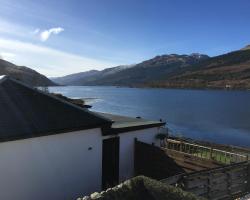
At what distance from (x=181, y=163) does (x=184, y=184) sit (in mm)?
3737

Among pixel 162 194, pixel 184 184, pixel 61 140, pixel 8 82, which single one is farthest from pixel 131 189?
pixel 8 82

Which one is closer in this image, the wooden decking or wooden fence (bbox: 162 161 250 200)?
wooden fence (bbox: 162 161 250 200)

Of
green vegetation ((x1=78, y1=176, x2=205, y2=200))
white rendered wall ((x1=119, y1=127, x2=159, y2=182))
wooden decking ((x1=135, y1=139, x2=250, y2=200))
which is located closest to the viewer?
green vegetation ((x1=78, y1=176, x2=205, y2=200))

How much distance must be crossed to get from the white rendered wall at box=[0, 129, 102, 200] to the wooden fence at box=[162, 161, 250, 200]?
177 inches

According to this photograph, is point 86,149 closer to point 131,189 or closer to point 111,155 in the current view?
point 111,155

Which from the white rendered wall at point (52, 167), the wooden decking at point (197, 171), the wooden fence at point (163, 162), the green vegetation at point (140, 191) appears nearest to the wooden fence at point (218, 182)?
the wooden decking at point (197, 171)

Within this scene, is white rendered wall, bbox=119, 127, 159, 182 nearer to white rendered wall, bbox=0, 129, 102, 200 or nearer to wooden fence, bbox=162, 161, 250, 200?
white rendered wall, bbox=0, 129, 102, 200

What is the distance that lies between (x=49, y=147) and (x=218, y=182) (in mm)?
7188

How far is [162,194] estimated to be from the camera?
1161 centimetres

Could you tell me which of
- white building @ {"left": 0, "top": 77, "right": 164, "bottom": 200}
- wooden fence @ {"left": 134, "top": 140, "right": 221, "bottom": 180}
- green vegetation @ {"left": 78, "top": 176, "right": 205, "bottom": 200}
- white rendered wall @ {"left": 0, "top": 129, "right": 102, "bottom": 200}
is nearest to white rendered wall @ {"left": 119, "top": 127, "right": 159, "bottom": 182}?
wooden fence @ {"left": 134, "top": 140, "right": 221, "bottom": 180}

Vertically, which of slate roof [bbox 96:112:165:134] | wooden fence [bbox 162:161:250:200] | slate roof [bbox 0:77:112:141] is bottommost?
wooden fence [bbox 162:161:250:200]

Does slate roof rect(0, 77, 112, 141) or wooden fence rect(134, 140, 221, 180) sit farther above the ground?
slate roof rect(0, 77, 112, 141)

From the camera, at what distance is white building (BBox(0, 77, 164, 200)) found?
43.9ft

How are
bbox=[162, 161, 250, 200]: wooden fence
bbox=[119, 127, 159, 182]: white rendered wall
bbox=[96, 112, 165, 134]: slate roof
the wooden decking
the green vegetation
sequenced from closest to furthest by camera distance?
1. the green vegetation
2. bbox=[162, 161, 250, 200]: wooden fence
3. the wooden decking
4. bbox=[96, 112, 165, 134]: slate roof
5. bbox=[119, 127, 159, 182]: white rendered wall
